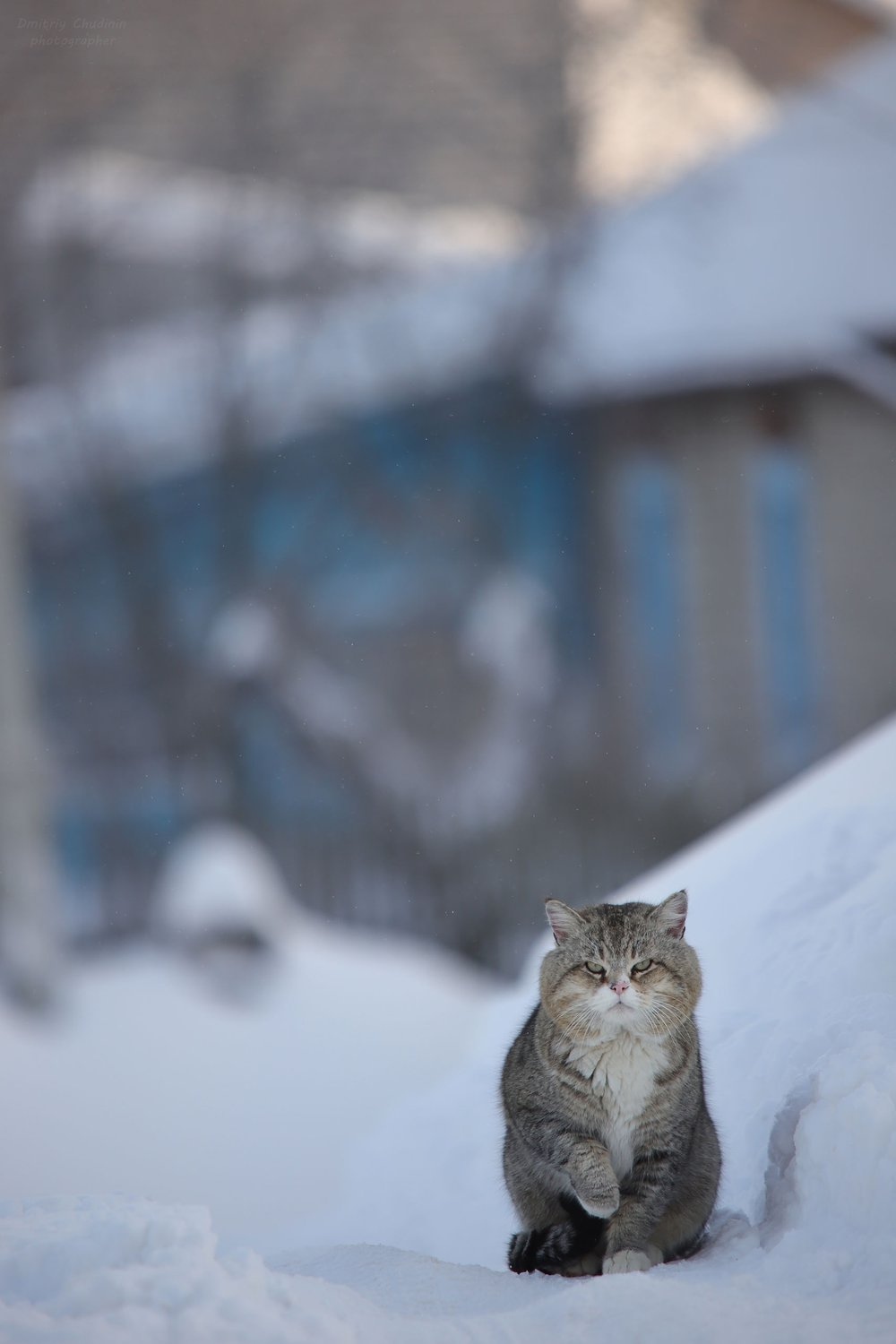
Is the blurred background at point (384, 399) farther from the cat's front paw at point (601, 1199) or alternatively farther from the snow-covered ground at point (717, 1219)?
the cat's front paw at point (601, 1199)

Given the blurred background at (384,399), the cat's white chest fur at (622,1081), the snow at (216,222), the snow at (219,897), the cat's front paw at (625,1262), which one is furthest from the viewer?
the snow at (216,222)

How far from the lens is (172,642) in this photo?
341 inches

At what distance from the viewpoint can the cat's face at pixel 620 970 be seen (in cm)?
183

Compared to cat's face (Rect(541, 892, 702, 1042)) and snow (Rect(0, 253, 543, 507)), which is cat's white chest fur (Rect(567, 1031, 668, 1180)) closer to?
cat's face (Rect(541, 892, 702, 1042))

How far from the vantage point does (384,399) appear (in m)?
8.52

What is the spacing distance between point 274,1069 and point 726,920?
3753 millimetres

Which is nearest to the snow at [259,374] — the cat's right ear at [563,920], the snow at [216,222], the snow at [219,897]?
the snow at [216,222]

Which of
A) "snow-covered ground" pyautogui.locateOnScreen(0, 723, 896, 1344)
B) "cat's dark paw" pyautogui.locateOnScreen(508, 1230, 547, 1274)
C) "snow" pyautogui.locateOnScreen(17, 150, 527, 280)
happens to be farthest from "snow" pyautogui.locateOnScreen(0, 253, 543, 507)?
"cat's dark paw" pyautogui.locateOnScreen(508, 1230, 547, 1274)

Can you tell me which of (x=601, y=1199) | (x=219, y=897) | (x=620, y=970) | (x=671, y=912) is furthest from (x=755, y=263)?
(x=601, y=1199)

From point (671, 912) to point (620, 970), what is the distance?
0.15 meters

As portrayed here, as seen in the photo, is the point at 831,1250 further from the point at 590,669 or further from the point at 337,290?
the point at 337,290

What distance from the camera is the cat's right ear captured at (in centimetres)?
194

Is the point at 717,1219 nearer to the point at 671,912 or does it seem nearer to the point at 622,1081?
the point at 622,1081

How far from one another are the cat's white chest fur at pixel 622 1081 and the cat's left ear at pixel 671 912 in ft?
0.58
